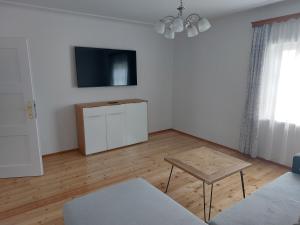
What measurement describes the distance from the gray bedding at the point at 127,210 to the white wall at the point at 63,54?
92.3 inches

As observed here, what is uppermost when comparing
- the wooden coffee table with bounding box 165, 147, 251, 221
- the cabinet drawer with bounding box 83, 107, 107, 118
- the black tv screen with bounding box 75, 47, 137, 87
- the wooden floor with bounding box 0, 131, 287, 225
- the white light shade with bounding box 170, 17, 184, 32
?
the white light shade with bounding box 170, 17, 184, 32

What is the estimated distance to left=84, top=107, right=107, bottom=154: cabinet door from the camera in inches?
136

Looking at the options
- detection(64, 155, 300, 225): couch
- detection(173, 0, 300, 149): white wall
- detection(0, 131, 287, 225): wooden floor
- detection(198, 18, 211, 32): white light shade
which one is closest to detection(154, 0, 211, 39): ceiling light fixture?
detection(198, 18, 211, 32): white light shade

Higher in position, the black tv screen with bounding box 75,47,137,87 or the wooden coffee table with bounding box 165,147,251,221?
the black tv screen with bounding box 75,47,137,87

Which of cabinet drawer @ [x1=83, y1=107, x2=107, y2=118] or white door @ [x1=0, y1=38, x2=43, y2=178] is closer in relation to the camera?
white door @ [x1=0, y1=38, x2=43, y2=178]

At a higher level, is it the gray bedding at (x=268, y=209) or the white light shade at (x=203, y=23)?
the white light shade at (x=203, y=23)

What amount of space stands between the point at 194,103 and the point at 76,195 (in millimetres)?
3050

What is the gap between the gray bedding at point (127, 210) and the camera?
53.3 inches

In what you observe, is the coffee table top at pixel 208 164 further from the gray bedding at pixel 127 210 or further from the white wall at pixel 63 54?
the white wall at pixel 63 54

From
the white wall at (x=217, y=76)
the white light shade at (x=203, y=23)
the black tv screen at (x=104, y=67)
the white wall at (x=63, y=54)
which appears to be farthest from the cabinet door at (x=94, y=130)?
the white light shade at (x=203, y=23)

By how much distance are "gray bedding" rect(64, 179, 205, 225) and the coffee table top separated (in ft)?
1.78

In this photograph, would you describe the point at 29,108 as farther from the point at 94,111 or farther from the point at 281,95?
the point at 281,95

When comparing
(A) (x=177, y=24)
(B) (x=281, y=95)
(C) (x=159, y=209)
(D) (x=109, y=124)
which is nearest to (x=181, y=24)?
(A) (x=177, y=24)

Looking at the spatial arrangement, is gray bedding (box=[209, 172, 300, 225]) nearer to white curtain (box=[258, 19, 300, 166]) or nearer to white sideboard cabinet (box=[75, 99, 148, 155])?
white curtain (box=[258, 19, 300, 166])
